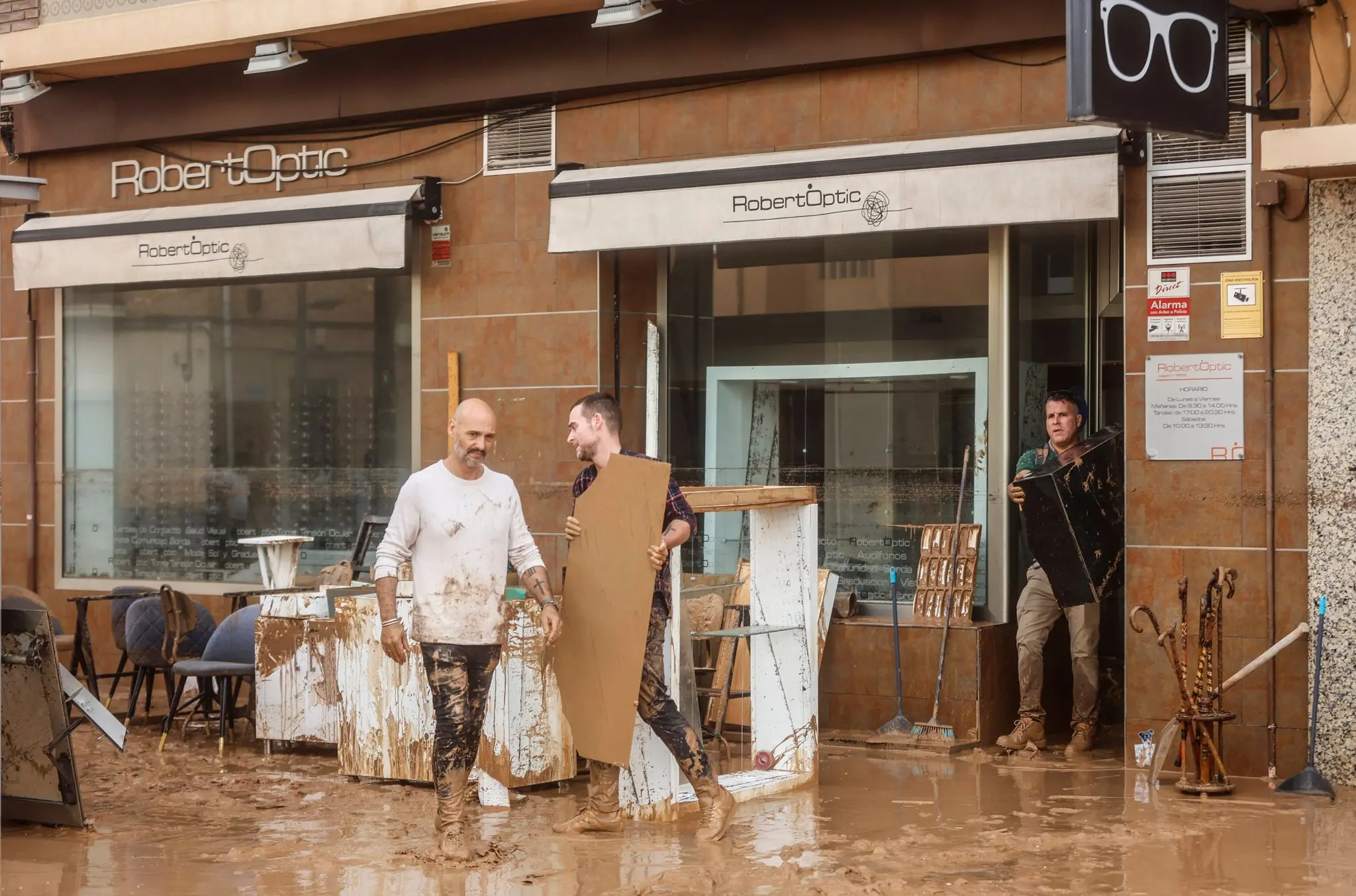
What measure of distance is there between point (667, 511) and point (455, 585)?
1.07 metres

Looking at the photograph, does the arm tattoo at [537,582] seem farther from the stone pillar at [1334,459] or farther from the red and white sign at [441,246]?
the red and white sign at [441,246]

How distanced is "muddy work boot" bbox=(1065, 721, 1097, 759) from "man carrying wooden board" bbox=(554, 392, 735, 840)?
10.1ft

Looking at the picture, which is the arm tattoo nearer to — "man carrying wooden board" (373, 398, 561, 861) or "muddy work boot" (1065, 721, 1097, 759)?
"man carrying wooden board" (373, 398, 561, 861)

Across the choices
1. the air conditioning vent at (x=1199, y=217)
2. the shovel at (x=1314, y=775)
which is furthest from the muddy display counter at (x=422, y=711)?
the air conditioning vent at (x=1199, y=217)

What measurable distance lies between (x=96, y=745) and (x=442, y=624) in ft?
13.8

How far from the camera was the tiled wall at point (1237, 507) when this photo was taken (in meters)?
9.42

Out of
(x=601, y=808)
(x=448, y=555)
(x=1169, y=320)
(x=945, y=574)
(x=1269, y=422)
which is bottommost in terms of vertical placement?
(x=601, y=808)

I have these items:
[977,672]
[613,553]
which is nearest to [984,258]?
[977,672]

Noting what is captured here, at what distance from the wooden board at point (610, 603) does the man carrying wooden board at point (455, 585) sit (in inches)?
13.4

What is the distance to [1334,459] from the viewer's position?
9.27m

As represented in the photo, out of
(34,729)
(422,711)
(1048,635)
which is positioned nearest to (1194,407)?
(1048,635)

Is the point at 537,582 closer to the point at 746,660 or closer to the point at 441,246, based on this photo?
the point at 746,660

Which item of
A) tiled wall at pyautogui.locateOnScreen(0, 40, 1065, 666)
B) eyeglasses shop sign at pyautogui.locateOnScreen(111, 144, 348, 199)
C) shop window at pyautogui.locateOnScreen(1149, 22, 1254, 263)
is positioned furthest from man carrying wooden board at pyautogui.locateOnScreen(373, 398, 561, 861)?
eyeglasses shop sign at pyautogui.locateOnScreen(111, 144, 348, 199)

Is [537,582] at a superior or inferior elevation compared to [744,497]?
inferior
